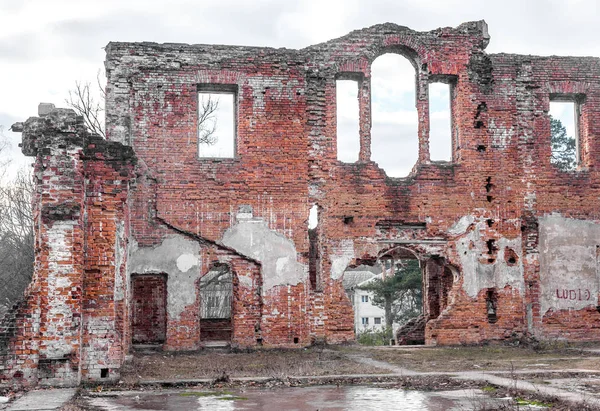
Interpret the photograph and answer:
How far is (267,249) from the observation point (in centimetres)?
1539

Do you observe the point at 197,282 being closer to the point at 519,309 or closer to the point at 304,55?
the point at 304,55

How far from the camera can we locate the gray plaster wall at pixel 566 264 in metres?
16.3

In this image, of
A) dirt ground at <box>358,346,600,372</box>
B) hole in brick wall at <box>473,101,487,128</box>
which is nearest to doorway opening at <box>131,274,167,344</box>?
dirt ground at <box>358,346,600,372</box>

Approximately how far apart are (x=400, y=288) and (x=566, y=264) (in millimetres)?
14125

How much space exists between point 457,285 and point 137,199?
681 centimetres

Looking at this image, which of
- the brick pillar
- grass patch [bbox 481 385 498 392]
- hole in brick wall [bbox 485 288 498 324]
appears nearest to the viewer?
grass patch [bbox 481 385 498 392]

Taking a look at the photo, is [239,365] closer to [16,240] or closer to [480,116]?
[480,116]

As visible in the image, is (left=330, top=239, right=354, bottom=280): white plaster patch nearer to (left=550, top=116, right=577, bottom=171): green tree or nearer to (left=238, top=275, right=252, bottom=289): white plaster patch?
(left=238, top=275, right=252, bottom=289): white plaster patch

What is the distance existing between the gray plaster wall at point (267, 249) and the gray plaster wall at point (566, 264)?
17.0ft

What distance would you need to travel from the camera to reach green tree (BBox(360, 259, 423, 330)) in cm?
2980

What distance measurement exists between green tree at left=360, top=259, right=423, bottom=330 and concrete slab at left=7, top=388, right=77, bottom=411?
69.4ft

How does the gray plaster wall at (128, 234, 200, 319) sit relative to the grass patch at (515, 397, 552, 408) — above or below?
above

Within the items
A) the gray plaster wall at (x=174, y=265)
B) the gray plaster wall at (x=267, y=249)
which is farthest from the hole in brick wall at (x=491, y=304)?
the gray plaster wall at (x=174, y=265)

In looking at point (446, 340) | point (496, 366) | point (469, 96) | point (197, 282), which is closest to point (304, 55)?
point (469, 96)
